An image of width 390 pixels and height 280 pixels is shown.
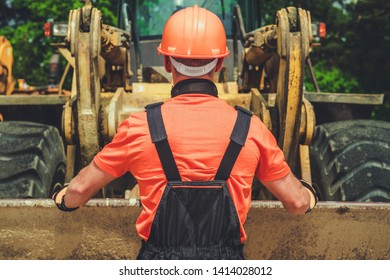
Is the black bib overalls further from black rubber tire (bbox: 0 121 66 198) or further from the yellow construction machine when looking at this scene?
black rubber tire (bbox: 0 121 66 198)

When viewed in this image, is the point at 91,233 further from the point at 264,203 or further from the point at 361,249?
the point at 361,249

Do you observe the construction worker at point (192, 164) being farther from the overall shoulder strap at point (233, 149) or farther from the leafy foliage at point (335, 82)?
the leafy foliage at point (335, 82)

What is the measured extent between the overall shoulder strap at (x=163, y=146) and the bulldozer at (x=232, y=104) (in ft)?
3.77

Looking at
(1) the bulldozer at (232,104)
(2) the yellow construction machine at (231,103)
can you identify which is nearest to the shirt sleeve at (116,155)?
(1) the bulldozer at (232,104)

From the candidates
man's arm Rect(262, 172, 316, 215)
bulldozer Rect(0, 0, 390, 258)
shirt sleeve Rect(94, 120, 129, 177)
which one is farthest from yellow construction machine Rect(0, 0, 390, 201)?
shirt sleeve Rect(94, 120, 129, 177)

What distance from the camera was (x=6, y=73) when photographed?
7.31 meters

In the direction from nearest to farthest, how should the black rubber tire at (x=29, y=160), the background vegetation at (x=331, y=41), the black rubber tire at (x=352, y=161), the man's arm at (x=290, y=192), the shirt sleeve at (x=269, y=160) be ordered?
the shirt sleeve at (x=269, y=160) < the man's arm at (x=290, y=192) < the black rubber tire at (x=29, y=160) < the black rubber tire at (x=352, y=161) < the background vegetation at (x=331, y=41)

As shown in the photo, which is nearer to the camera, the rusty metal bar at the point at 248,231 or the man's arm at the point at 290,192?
the man's arm at the point at 290,192

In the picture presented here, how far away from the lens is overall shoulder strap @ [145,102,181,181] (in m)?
2.55

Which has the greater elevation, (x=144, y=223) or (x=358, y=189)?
(x=144, y=223)

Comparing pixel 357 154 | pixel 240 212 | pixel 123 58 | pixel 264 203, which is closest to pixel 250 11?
pixel 123 58

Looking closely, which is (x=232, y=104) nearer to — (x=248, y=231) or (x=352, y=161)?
(x=352, y=161)

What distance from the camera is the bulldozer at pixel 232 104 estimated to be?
412cm

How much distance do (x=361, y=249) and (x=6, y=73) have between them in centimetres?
474
